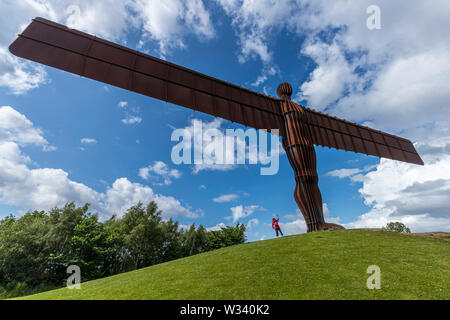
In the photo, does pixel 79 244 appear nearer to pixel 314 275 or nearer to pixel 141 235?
pixel 141 235

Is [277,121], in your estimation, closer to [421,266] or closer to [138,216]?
[421,266]

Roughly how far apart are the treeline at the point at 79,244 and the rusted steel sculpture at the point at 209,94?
26759 mm

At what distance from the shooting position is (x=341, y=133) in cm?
1947

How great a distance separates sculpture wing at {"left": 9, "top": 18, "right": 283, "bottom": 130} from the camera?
37.6 ft

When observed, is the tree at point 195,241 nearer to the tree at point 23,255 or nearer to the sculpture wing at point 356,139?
the tree at point 23,255

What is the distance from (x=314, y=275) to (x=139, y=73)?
13.8 m

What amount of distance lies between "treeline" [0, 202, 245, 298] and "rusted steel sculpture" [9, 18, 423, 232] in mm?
26759

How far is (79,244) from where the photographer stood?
Answer: 30156mm

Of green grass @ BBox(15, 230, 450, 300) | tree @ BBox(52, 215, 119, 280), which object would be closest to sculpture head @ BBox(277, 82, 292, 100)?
green grass @ BBox(15, 230, 450, 300)

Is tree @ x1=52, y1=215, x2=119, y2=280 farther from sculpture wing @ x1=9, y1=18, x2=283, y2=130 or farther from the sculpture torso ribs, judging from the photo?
the sculpture torso ribs

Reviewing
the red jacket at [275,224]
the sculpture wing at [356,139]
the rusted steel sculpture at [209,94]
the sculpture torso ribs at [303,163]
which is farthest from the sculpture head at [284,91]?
the red jacket at [275,224]

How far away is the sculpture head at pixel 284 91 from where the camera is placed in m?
18.7

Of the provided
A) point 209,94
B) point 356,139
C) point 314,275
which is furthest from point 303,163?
point 314,275
